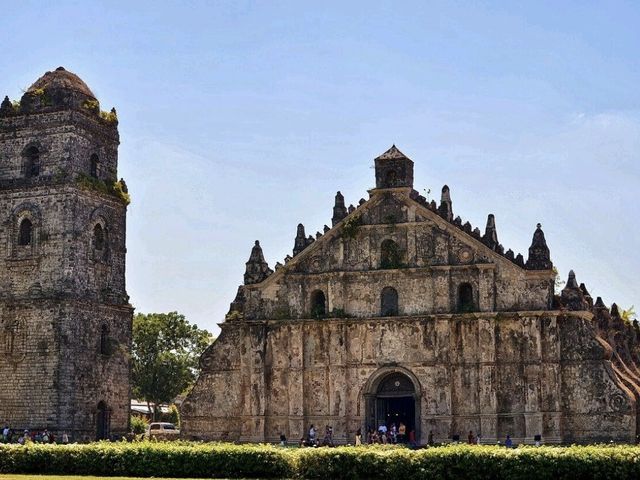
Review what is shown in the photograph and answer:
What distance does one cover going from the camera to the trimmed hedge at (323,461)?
30.3 metres

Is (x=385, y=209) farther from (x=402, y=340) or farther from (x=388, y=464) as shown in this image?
(x=388, y=464)

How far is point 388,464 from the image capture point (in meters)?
32.2

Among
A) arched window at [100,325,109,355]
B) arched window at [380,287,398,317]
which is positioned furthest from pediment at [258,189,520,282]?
arched window at [100,325,109,355]

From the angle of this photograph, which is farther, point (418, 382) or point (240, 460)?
point (418, 382)

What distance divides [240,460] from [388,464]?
4721 mm

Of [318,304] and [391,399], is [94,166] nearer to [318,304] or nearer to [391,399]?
[318,304]

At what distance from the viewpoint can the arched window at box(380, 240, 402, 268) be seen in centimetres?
4747

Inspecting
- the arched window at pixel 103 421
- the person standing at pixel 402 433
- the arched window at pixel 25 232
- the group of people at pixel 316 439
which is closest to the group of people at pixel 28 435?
the arched window at pixel 103 421

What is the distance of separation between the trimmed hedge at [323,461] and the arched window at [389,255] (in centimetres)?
1443

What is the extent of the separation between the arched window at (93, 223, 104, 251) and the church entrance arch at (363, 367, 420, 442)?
16.1 meters

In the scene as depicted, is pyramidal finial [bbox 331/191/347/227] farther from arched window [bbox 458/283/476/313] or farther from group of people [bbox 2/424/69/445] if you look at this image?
group of people [bbox 2/424/69/445]

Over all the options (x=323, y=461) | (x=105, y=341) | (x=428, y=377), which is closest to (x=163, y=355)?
(x=105, y=341)

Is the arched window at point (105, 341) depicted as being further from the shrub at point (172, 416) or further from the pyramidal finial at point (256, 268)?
the shrub at point (172, 416)

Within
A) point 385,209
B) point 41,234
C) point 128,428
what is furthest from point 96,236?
point 385,209
